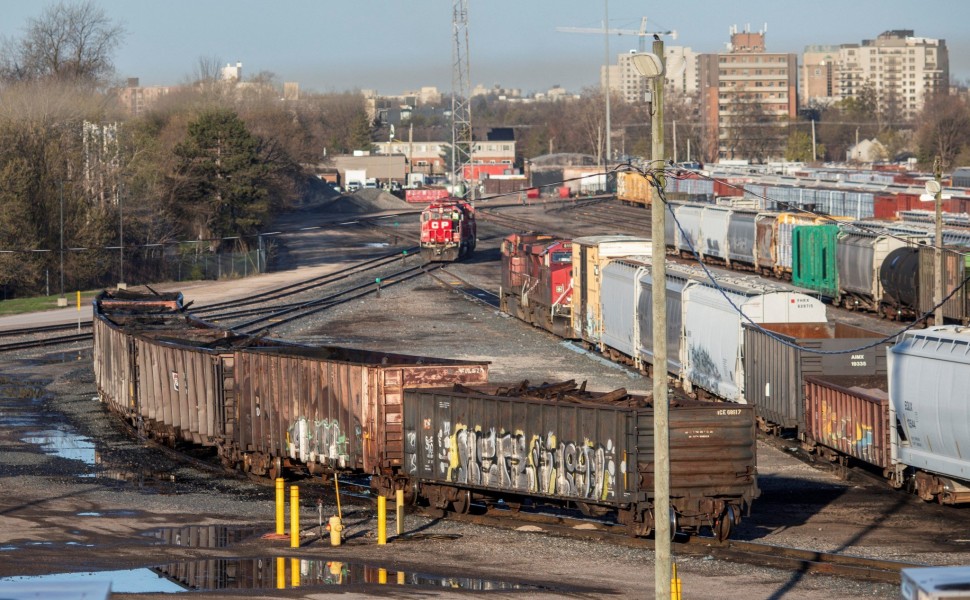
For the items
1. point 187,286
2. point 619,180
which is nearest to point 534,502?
point 187,286

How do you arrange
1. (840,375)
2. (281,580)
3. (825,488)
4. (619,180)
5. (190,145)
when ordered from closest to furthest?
Answer: (281,580), (825,488), (840,375), (190,145), (619,180)

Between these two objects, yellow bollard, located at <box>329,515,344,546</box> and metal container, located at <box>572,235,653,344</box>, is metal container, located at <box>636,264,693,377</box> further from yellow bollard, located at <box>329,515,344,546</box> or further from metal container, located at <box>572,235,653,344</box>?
yellow bollard, located at <box>329,515,344,546</box>

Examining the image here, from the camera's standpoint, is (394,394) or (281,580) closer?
(281,580)

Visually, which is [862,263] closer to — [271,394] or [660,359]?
[271,394]

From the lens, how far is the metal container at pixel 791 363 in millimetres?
27938

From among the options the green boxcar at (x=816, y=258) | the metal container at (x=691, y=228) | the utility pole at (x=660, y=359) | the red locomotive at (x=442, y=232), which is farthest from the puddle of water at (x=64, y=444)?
the metal container at (x=691, y=228)

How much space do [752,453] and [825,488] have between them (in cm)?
563

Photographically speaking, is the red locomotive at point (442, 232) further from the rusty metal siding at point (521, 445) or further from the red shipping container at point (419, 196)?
the red shipping container at point (419, 196)

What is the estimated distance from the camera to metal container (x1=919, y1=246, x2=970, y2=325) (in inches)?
1785

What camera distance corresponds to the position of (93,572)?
18.1 metres

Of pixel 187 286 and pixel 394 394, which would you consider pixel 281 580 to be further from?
pixel 187 286

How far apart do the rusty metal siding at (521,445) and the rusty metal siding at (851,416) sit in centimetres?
695

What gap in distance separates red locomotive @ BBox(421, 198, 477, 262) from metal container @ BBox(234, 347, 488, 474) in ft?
164

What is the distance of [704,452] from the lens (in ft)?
65.4
